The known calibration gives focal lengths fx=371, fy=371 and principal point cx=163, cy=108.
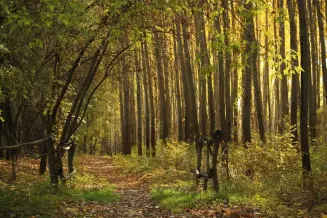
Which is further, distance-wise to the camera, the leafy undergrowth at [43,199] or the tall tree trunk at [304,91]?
the tall tree trunk at [304,91]

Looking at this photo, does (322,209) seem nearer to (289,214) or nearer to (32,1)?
(289,214)

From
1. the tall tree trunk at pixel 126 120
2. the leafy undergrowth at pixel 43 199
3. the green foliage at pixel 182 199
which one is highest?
the tall tree trunk at pixel 126 120

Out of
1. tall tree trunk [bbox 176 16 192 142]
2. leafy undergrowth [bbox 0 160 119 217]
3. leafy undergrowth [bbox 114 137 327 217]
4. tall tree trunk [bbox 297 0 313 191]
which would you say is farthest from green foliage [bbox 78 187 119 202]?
tall tree trunk [bbox 176 16 192 142]

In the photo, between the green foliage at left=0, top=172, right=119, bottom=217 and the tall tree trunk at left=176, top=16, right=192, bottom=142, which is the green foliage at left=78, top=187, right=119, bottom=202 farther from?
the tall tree trunk at left=176, top=16, right=192, bottom=142

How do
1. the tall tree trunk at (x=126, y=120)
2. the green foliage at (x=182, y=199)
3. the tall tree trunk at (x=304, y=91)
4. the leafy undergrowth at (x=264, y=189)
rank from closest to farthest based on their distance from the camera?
the leafy undergrowth at (x=264, y=189) → the tall tree trunk at (x=304, y=91) → the green foliage at (x=182, y=199) → the tall tree trunk at (x=126, y=120)

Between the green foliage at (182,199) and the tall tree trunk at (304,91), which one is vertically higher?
the tall tree trunk at (304,91)

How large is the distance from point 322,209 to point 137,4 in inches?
180

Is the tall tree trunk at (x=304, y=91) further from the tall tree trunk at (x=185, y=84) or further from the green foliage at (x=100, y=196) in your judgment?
the tall tree trunk at (x=185, y=84)

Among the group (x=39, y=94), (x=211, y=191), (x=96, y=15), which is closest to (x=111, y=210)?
(x=211, y=191)

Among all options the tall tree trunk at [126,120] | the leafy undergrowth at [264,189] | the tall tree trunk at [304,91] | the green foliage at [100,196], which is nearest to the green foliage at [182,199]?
the leafy undergrowth at [264,189]

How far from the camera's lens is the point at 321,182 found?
639cm

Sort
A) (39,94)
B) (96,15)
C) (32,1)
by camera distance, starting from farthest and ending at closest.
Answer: (39,94) → (96,15) → (32,1)

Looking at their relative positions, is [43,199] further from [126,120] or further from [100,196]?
[126,120]

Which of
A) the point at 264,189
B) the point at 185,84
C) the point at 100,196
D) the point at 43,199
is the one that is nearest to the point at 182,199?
the point at 264,189
